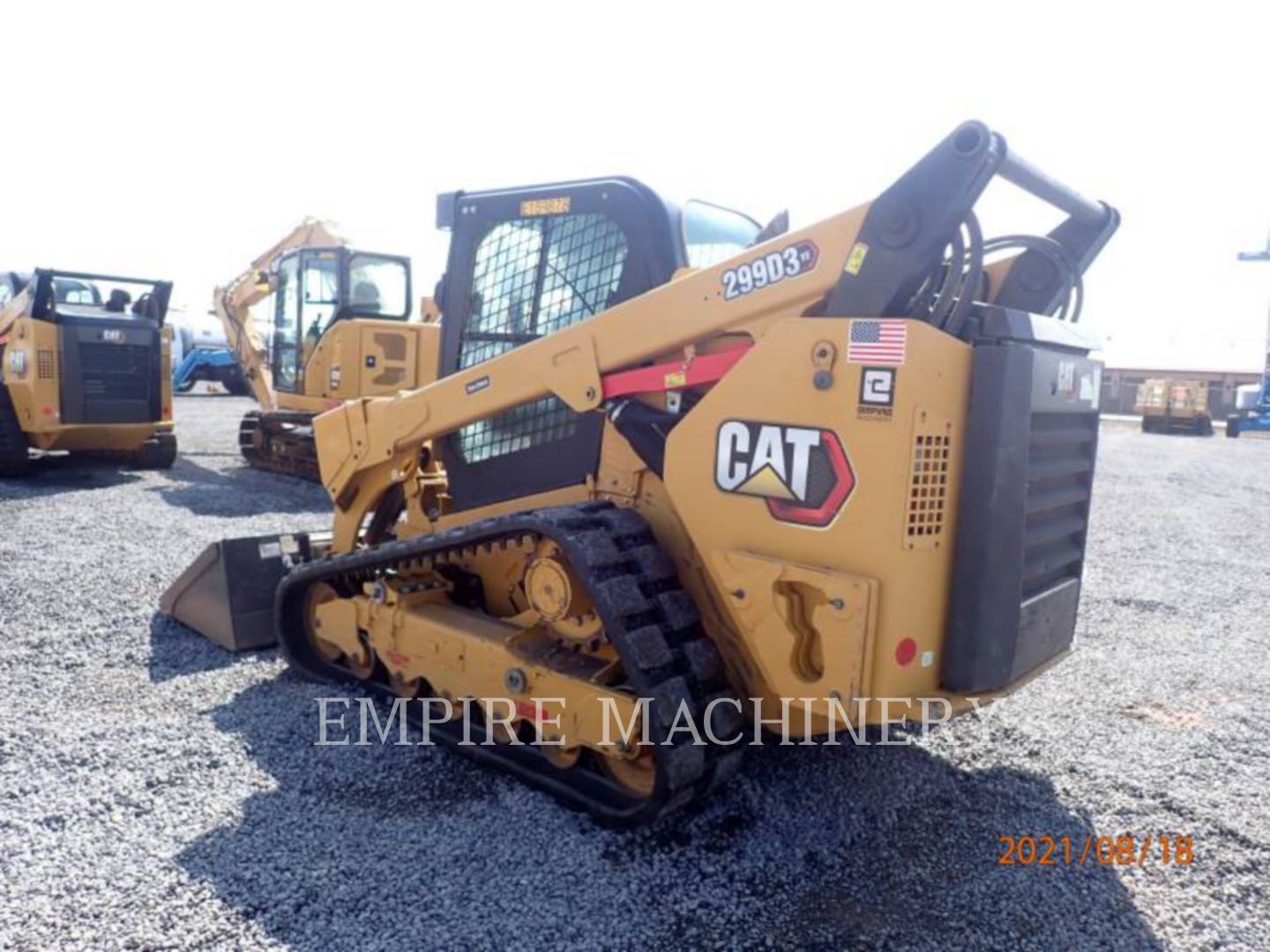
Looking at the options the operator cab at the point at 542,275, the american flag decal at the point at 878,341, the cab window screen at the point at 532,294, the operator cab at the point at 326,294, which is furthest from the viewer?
the operator cab at the point at 326,294

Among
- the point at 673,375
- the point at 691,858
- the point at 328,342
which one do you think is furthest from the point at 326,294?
the point at 691,858

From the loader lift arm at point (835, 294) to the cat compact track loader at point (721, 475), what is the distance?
0.04ft

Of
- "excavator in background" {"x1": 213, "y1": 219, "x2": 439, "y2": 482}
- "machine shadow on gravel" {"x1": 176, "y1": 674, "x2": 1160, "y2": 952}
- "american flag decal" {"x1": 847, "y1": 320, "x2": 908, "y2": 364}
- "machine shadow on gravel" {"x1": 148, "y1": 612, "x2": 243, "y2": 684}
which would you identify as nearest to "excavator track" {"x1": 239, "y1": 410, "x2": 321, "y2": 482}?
"excavator in background" {"x1": 213, "y1": 219, "x2": 439, "y2": 482}

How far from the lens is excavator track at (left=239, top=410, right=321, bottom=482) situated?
37.8 ft

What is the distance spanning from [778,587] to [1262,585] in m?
6.66

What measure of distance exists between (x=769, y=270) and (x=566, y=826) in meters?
2.05

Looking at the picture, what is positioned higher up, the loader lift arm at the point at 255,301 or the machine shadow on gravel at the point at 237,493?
the loader lift arm at the point at 255,301

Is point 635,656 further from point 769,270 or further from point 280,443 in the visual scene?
point 280,443

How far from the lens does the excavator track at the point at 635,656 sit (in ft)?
10.2

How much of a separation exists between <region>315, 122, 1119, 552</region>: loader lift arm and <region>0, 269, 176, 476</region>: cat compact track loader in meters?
7.56

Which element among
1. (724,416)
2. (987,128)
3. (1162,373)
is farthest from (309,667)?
(1162,373)

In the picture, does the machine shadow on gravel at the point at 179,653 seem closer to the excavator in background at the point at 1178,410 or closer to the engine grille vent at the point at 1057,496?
the engine grille vent at the point at 1057,496

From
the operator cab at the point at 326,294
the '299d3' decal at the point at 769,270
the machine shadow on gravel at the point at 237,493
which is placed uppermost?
the operator cab at the point at 326,294
